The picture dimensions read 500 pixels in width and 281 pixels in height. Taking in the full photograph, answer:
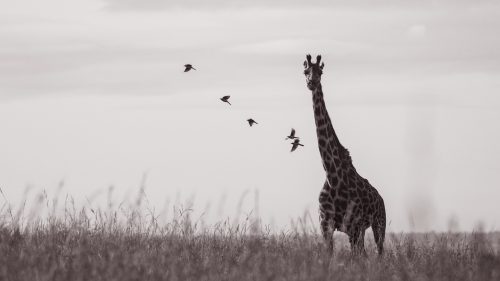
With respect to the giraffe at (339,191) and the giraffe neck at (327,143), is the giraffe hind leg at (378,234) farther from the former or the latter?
the giraffe neck at (327,143)

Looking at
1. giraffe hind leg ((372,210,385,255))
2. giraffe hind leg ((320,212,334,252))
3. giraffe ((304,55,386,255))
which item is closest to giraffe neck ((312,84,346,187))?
giraffe ((304,55,386,255))

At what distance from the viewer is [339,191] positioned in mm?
11500

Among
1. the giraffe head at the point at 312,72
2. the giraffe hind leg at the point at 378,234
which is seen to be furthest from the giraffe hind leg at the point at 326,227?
the giraffe head at the point at 312,72

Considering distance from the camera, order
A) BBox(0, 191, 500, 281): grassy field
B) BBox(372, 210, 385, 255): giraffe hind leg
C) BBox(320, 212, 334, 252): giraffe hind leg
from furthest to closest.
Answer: BBox(372, 210, 385, 255): giraffe hind leg < BBox(320, 212, 334, 252): giraffe hind leg < BBox(0, 191, 500, 281): grassy field

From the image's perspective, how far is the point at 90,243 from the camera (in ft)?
31.5

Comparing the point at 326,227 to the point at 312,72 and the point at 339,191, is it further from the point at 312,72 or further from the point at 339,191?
the point at 312,72

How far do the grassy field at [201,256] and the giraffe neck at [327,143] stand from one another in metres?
1.12

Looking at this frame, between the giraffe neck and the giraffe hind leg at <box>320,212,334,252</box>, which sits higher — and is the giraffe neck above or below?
above

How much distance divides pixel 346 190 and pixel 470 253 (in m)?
2.03

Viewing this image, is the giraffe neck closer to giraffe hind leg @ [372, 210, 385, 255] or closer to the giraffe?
the giraffe

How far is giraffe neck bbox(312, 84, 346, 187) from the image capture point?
1161 centimetres

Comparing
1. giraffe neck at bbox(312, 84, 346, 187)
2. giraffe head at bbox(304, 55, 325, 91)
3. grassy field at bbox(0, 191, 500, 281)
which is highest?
giraffe head at bbox(304, 55, 325, 91)

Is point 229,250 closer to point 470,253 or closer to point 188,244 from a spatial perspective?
point 188,244

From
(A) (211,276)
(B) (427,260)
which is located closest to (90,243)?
(A) (211,276)
